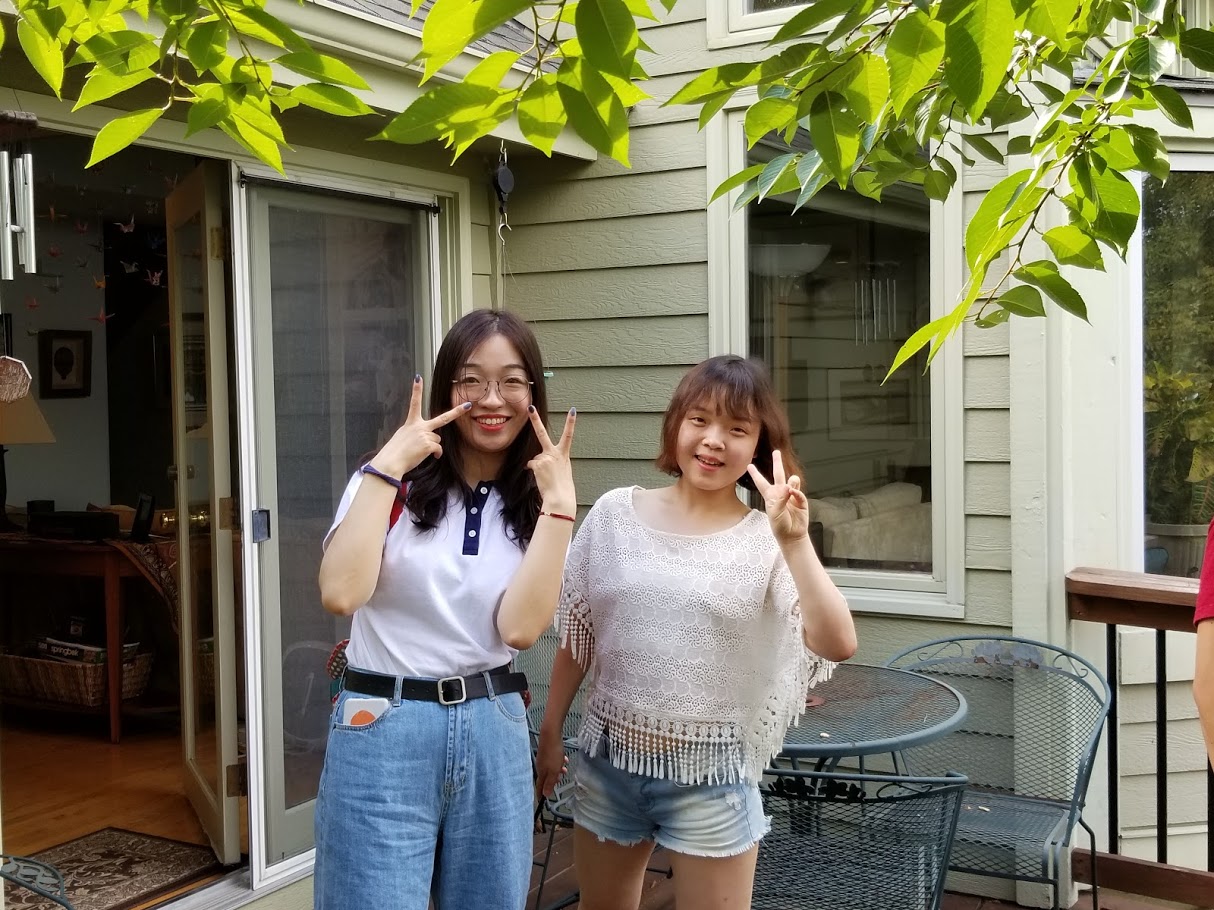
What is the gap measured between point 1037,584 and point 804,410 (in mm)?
936

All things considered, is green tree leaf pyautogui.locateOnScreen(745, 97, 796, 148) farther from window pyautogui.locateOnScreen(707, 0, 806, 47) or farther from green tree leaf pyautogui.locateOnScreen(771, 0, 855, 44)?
window pyautogui.locateOnScreen(707, 0, 806, 47)

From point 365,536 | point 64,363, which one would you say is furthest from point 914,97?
point 64,363

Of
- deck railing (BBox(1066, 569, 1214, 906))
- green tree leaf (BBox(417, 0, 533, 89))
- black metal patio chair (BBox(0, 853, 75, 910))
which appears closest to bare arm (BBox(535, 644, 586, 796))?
black metal patio chair (BBox(0, 853, 75, 910))

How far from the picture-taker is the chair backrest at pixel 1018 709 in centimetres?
334

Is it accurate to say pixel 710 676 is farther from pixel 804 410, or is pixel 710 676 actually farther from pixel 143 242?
pixel 143 242

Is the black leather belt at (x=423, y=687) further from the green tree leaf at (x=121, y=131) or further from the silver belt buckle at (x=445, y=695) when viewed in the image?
the green tree leaf at (x=121, y=131)

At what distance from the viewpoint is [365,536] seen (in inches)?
67.1

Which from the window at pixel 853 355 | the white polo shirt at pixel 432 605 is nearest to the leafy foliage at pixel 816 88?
the white polo shirt at pixel 432 605

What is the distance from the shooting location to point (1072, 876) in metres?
3.46

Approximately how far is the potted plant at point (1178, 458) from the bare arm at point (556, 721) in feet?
7.62

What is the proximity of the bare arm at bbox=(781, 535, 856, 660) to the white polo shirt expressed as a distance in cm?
45

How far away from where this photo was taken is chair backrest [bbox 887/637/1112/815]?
3342 millimetres

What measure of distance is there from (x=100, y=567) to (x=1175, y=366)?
4.30 meters

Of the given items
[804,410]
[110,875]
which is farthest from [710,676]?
[110,875]
